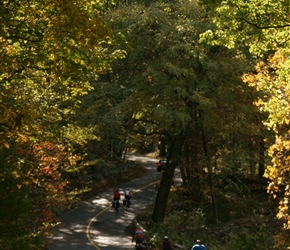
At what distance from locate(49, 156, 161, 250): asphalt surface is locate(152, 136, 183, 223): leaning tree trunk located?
229cm

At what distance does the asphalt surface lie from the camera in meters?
29.7

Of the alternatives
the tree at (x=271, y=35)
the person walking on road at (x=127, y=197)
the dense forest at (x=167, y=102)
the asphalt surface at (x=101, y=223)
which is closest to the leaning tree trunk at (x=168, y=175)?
the dense forest at (x=167, y=102)

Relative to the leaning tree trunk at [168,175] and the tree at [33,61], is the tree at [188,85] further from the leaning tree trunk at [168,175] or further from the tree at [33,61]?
the tree at [33,61]

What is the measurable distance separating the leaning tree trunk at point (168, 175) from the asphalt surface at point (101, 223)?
229 cm

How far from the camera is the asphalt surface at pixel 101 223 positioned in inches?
1169

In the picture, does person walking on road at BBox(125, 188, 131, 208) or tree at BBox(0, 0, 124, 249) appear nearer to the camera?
tree at BBox(0, 0, 124, 249)

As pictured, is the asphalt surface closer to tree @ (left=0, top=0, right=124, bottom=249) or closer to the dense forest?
the dense forest

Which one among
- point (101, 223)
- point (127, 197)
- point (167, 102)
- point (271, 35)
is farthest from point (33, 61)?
point (127, 197)

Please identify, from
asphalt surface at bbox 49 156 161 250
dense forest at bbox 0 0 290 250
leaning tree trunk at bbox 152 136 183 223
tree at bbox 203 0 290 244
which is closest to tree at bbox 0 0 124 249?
dense forest at bbox 0 0 290 250

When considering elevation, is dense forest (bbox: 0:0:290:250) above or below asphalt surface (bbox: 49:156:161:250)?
above

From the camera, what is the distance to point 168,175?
1185 inches

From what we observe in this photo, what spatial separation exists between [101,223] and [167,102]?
43.9 feet

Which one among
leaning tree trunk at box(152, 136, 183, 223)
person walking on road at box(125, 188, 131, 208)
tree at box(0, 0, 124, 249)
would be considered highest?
tree at box(0, 0, 124, 249)

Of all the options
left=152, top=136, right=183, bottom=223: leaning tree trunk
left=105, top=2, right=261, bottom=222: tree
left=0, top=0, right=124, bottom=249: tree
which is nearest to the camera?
left=0, top=0, right=124, bottom=249: tree
